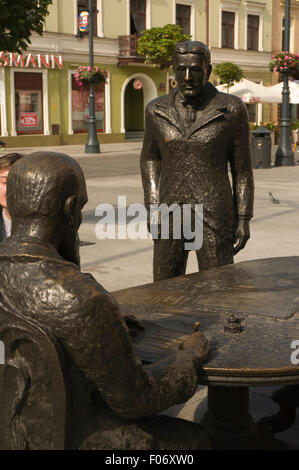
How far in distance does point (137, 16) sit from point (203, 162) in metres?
28.2

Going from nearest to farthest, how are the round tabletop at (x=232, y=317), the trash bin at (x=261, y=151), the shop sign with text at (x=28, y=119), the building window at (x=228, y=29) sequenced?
the round tabletop at (x=232, y=317), the trash bin at (x=261, y=151), the shop sign with text at (x=28, y=119), the building window at (x=228, y=29)

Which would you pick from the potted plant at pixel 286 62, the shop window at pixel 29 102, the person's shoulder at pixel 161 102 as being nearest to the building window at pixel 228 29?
the shop window at pixel 29 102

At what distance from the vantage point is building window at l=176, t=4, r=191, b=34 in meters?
31.7

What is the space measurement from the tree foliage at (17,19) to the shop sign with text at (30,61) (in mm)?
15688

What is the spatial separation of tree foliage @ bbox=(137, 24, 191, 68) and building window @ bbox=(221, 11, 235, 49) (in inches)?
302

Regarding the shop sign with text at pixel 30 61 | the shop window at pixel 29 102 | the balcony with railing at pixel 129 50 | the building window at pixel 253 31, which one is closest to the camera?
the shop sign with text at pixel 30 61

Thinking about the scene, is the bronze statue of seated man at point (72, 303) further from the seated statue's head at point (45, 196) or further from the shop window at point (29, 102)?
the shop window at point (29, 102)

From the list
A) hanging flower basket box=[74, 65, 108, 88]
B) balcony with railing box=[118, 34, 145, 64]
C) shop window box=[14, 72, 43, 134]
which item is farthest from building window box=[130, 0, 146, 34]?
hanging flower basket box=[74, 65, 108, 88]

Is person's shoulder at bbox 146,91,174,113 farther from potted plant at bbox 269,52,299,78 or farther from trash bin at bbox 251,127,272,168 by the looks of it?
potted plant at bbox 269,52,299,78

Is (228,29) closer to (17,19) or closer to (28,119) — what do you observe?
(28,119)

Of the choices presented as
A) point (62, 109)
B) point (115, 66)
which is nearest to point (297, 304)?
point (62, 109)

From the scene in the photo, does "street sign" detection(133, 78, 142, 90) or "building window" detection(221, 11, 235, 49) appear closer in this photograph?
"street sign" detection(133, 78, 142, 90)

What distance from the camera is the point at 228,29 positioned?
33781mm

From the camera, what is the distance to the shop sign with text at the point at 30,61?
83.4ft
